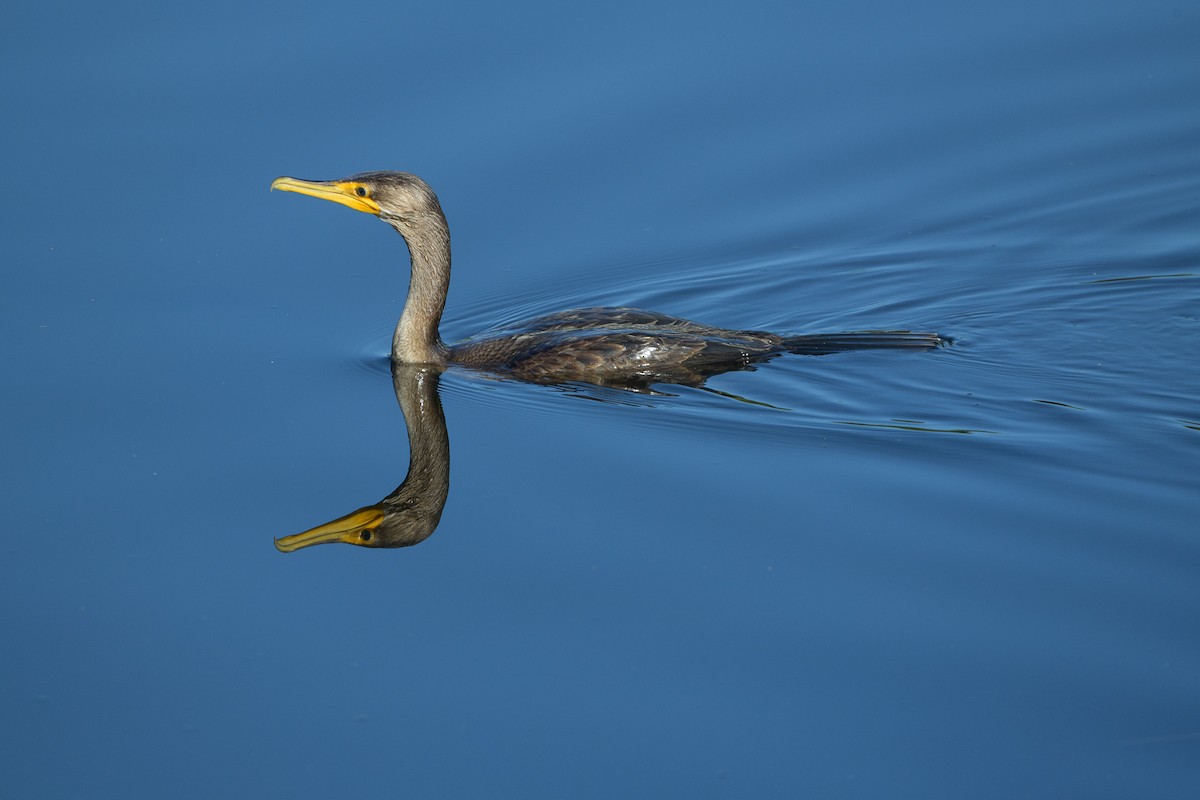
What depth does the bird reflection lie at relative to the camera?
7676 millimetres

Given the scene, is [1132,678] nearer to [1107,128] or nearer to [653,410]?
[653,410]

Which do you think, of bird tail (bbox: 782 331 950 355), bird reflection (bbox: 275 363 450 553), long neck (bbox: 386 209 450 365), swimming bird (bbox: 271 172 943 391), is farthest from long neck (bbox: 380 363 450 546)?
bird tail (bbox: 782 331 950 355)

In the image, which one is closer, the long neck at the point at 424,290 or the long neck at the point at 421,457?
the long neck at the point at 421,457

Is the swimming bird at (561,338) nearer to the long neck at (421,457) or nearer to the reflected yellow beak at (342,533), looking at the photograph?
the long neck at (421,457)

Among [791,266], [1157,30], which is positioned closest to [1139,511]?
[791,266]

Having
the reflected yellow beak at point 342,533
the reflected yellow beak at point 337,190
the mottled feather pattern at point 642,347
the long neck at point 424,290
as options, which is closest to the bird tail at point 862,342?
the mottled feather pattern at point 642,347

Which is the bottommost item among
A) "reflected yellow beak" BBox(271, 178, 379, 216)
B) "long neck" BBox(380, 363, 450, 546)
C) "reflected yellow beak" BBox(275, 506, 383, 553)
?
"reflected yellow beak" BBox(275, 506, 383, 553)

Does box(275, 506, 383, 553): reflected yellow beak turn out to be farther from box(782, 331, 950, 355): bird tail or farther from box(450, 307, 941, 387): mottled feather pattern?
box(782, 331, 950, 355): bird tail

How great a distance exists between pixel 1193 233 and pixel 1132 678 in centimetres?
584

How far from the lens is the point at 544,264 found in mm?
11125

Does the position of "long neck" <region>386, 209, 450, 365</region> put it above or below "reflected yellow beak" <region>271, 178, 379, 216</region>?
below

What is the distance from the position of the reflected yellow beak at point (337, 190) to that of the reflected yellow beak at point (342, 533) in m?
2.66

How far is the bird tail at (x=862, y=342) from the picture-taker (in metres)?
9.74

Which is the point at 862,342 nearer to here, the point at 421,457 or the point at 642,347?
the point at 642,347
